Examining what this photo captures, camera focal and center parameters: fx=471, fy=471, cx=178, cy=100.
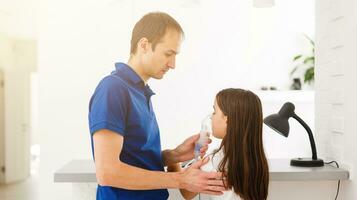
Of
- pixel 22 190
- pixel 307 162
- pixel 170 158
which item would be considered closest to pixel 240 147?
pixel 170 158

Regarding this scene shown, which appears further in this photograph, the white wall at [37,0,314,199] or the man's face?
the white wall at [37,0,314,199]

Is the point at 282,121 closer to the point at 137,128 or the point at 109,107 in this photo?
the point at 137,128

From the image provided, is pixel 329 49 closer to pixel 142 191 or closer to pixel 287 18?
pixel 142 191

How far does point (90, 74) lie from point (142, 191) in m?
2.80

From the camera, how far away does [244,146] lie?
1.65 m

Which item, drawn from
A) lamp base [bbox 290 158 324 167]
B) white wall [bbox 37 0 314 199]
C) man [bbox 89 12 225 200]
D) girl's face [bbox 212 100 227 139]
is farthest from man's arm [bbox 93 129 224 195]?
white wall [bbox 37 0 314 199]

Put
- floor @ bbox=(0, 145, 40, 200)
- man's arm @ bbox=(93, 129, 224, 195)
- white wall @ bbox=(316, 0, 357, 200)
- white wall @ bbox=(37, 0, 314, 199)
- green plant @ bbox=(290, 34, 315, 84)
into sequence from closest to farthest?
man's arm @ bbox=(93, 129, 224, 195) < white wall @ bbox=(316, 0, 357, 200) < white wall @ bbox=(37, 0, 314, 199) < green plant @ bbox=(290, 34, 315, 84) < floor @ bbox=(0, 145, 40, 200)

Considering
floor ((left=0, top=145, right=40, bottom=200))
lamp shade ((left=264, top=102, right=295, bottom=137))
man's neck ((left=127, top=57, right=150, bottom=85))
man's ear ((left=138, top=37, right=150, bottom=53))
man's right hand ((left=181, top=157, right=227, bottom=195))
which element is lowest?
floor ((left=0, top=145, right=40, bottom=200))

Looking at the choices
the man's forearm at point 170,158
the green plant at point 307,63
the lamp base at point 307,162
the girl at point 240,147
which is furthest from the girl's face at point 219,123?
the green plant at point 307,63

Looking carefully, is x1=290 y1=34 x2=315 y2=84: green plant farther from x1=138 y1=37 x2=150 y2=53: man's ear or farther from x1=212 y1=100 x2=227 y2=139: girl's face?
x1=138 y1=37 x2=150 y2=53: man's ear

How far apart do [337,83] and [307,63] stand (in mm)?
3502

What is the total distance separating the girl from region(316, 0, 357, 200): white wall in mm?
572

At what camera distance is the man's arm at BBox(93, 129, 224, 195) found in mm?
1343

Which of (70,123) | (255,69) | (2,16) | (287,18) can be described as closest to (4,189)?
(2,16)
